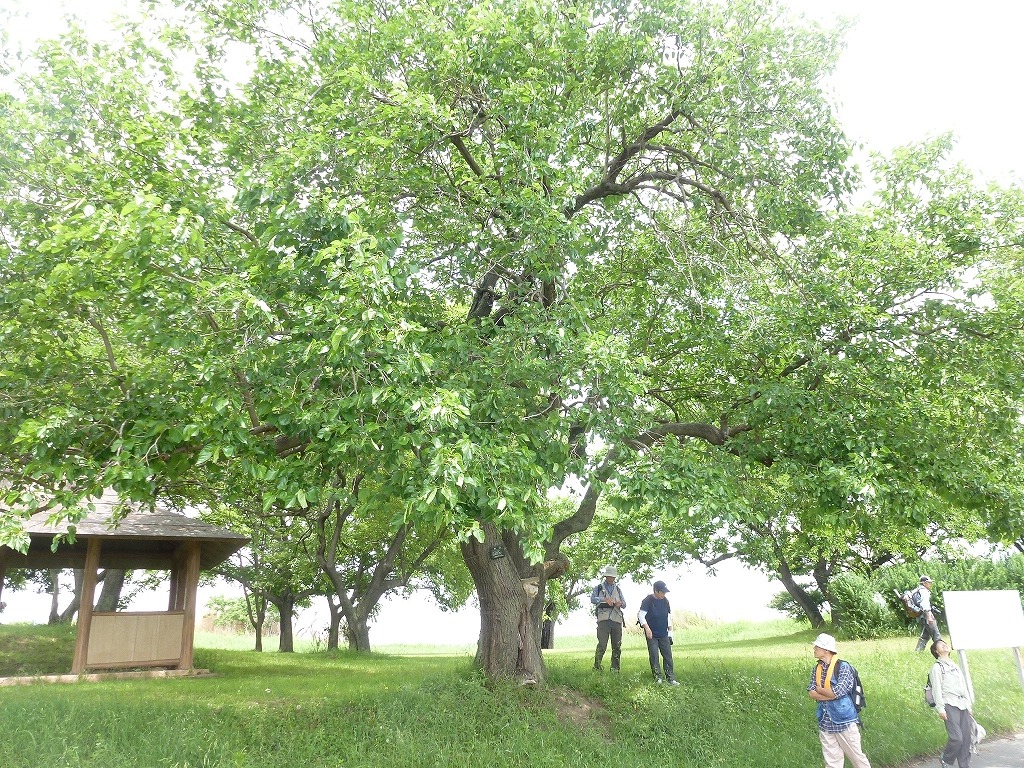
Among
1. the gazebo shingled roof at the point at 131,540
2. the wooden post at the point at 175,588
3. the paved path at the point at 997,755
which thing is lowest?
the paved path at the point at 997,755

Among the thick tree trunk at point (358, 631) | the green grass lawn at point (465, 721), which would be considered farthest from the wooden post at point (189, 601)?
the thick tree trunk at point (358, 631)

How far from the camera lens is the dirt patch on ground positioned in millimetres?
10938

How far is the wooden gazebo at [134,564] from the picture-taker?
1589 cm

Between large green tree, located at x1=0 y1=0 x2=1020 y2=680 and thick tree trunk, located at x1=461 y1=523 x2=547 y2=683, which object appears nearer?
large green tree, located at x1=0 y1=0 x2=1020 y2=680

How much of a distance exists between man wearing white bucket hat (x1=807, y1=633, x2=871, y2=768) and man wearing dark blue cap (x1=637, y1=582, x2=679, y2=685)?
5077 mm

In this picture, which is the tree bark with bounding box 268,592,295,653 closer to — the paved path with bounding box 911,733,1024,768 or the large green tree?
the large green tree

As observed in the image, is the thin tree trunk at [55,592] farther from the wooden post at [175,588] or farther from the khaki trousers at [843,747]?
the khaki trousers at [843,747]

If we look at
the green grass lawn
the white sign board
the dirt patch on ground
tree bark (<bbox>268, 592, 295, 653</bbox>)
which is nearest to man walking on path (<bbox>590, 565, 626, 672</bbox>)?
the green grass lawn

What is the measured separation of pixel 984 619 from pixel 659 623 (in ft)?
17.0

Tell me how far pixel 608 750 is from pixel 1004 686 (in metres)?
10.0

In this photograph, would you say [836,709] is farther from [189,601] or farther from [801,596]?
[801,596]

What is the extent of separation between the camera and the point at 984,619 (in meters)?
10.2

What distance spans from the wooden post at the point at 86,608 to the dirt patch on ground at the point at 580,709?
1053cm

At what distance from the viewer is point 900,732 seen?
11.2 metres
